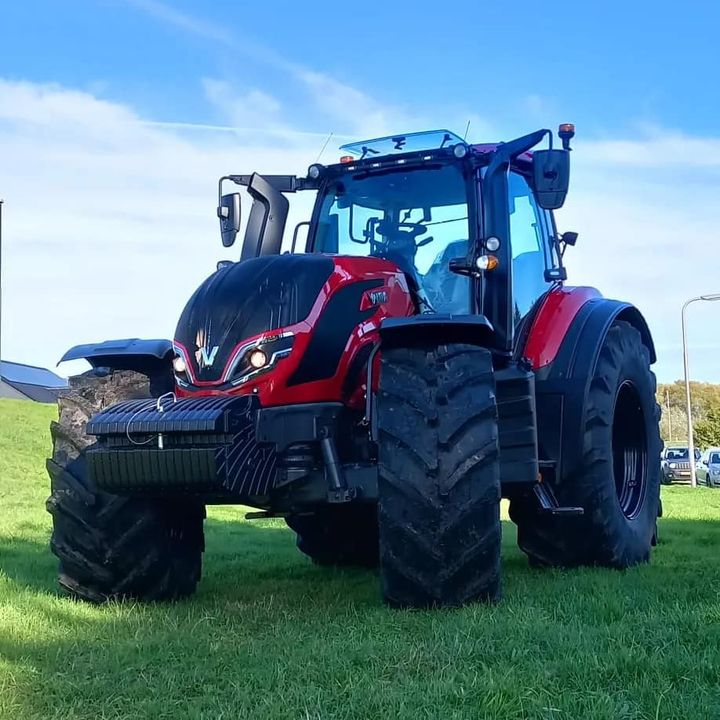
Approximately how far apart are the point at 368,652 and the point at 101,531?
1972mm

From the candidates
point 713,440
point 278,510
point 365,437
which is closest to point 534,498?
point 365,437

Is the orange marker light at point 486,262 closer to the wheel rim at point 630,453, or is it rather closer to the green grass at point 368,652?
the green grass at point 368,652

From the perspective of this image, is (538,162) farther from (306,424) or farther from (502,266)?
(306,424)

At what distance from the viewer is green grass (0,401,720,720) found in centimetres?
319

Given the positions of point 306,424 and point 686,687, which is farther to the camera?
point 306,424

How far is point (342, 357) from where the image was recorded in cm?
509

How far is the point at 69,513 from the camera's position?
17.2ft

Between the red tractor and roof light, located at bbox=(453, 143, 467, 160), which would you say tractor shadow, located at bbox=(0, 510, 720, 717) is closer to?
the red tractor

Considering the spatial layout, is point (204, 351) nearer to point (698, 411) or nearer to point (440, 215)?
point (440, 215)

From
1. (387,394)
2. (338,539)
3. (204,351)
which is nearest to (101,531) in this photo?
(204,351)

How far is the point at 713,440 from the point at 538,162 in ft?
178

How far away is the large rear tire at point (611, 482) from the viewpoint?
5.91 meters

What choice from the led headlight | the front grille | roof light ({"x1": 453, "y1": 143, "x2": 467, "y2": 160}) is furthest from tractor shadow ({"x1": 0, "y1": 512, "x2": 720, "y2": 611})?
roof light ({"x1": 453, "y1": 143, "x2": 467, "y2": 160})

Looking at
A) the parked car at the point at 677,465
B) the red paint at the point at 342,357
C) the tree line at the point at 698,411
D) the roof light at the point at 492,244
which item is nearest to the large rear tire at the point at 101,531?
the red paint at the point at 342,357
